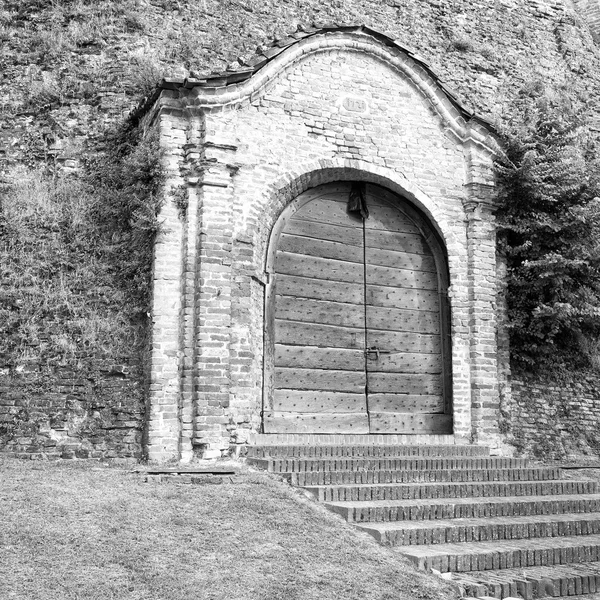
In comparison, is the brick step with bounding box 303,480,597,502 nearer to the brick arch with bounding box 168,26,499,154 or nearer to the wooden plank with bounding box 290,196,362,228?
the wooden plank with bounding box 290,196,362,228

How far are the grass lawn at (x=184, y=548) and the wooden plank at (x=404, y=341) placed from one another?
4118 millimetres

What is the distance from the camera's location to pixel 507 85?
49.9ft

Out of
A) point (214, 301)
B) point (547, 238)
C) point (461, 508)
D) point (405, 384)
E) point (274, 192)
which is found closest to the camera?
point (461, 508)

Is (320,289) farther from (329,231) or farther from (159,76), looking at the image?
(159,76)

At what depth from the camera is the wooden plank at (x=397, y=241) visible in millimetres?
11828

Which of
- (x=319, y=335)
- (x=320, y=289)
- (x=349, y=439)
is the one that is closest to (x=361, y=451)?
(x=349, y=439)

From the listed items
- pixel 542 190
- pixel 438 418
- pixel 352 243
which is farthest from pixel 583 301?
pixel 352 243

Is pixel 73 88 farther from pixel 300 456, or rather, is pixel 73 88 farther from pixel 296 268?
pixel 300 456

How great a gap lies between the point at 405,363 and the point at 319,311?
152 cm

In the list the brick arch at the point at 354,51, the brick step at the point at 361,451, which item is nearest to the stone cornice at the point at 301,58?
the brick arch at the point at 354,51

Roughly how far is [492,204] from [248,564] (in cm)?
764

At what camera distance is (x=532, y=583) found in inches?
253

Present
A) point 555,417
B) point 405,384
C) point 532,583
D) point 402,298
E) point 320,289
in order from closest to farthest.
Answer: point 532,583 → point 320,289 → point 405,384 → point 402,298 → point 555,417

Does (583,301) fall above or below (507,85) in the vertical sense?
below
